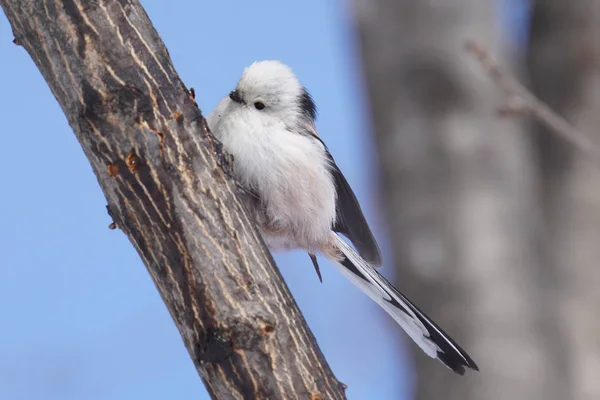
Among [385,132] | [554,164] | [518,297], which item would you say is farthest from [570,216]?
[385,132]

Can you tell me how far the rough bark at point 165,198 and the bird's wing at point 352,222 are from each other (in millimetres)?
816

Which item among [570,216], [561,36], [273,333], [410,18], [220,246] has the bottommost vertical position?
[273,333]

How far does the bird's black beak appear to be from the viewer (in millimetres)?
2035

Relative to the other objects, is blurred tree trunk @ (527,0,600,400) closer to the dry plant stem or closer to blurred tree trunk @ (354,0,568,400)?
blurred tree trunk @ (354,0,568,400)

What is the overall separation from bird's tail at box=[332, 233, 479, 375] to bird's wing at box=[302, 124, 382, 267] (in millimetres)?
141

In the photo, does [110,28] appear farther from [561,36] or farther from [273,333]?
[561,36]

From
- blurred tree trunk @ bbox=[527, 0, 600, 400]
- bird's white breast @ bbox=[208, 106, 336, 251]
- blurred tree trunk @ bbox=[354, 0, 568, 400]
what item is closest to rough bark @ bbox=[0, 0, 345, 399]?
bird's white breast @ bbox=[208, 106, 336, 251]

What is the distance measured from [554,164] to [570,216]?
244 mm

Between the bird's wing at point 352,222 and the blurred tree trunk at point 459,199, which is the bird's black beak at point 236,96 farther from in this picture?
the blurred tree trunk at point 459,199

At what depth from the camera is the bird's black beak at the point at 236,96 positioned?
6.68 ft

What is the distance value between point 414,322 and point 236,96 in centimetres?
70

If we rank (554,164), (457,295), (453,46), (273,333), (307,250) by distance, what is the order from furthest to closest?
1. (554,164)
2. (453,46)
3. (457,295)
4. (307,250)
5. (273,333)

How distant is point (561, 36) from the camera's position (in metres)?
3.49

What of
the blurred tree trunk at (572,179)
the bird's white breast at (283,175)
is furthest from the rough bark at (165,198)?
the blurred tree trunk at (572,179)
